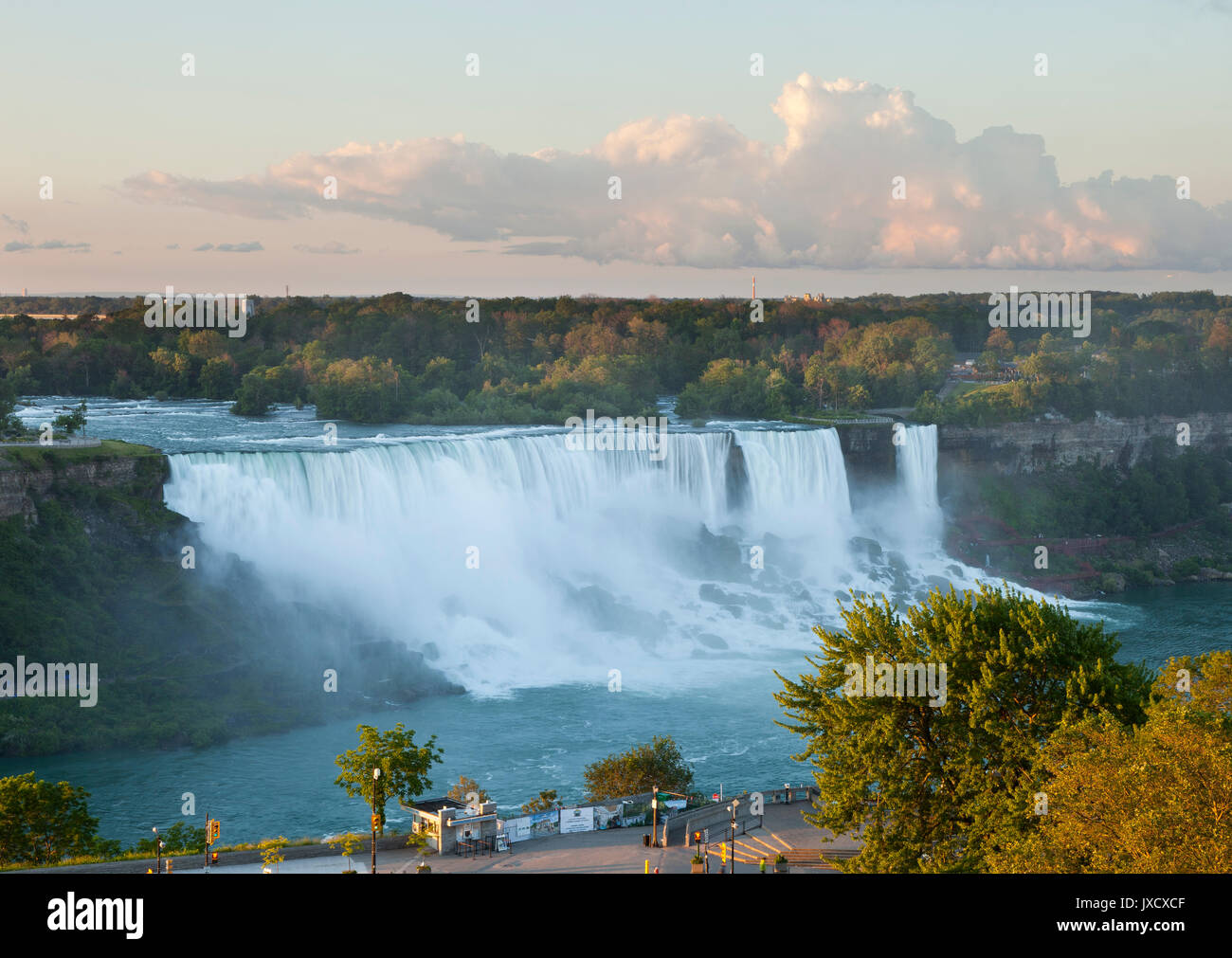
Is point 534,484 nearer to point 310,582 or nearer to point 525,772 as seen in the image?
point 310,582

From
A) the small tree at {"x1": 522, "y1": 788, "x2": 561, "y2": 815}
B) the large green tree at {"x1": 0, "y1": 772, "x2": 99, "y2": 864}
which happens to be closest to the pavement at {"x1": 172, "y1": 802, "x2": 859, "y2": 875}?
the small tree at {"x1": 522, "y1": 788, "x2": 561, "y2": 815}

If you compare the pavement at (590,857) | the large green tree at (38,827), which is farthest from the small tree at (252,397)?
the pavement at (590,857)

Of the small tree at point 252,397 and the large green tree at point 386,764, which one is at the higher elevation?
the small tree at point 252,397

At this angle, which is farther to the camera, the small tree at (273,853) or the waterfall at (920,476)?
the waterfall at (920,476)

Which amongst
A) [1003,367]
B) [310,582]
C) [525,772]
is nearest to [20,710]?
[310,582]

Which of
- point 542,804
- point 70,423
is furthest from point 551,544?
point 542,804

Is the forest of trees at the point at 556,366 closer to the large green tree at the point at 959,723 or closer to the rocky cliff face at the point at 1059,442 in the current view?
the rocky cliff face at the point at 1059,442
